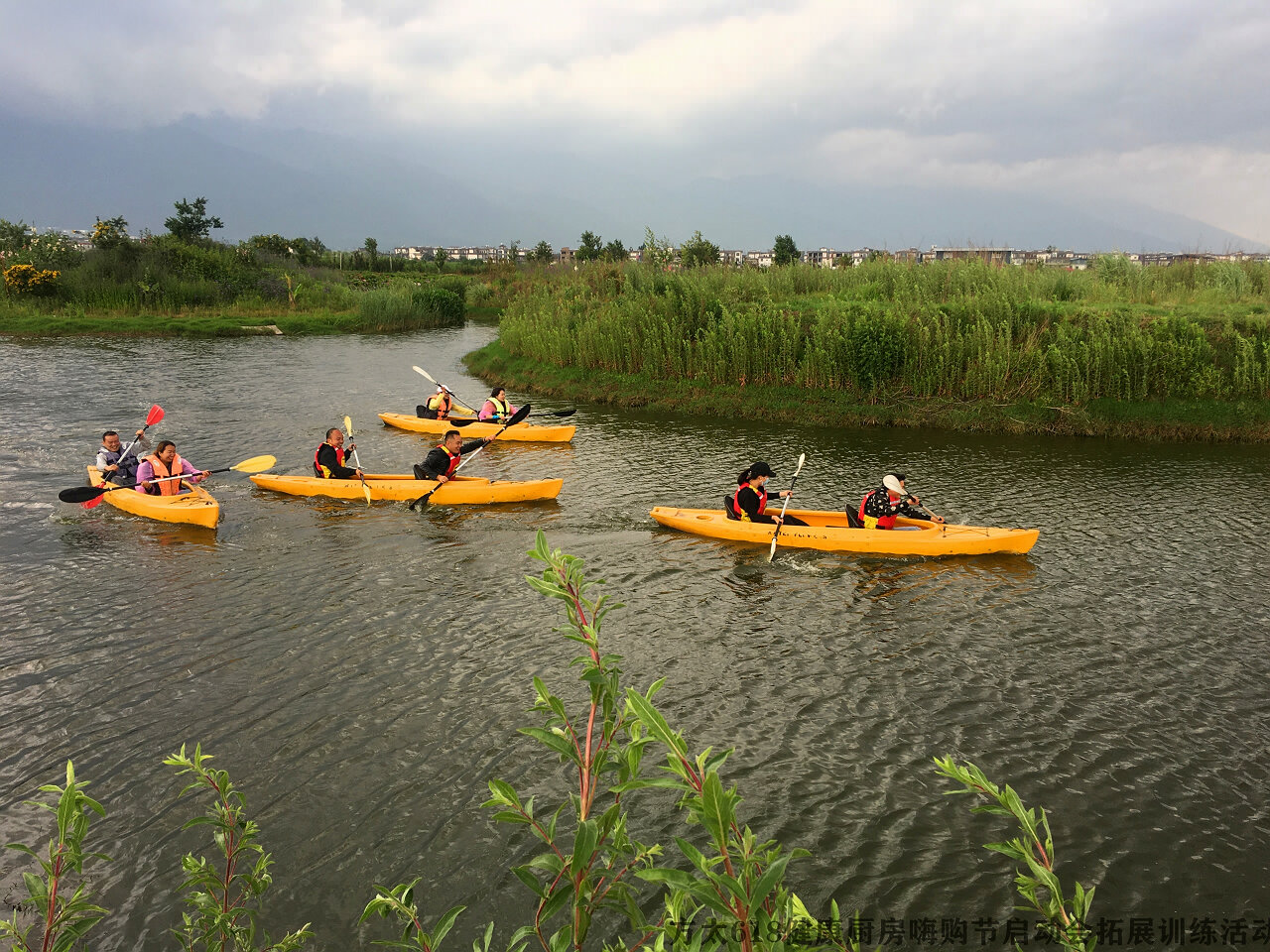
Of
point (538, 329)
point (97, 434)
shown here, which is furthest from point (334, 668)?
Result: point (538, 329)

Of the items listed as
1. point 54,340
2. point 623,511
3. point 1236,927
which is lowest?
point 1236,927

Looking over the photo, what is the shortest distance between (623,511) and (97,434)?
12422 millimetres

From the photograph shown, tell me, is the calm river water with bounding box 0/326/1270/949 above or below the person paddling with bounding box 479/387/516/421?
below

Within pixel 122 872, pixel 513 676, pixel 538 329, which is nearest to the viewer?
Result: pixel 122 872

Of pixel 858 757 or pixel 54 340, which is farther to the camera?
pixel 54 340

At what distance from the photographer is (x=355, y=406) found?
21.8 metres

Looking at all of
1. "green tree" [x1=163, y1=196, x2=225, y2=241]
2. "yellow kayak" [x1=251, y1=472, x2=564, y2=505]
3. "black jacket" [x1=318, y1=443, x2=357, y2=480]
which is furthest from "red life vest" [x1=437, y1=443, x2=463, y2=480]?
"green tree" [x1=163, y1=196, x2=225, y2=241]

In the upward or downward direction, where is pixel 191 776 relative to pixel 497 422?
downward

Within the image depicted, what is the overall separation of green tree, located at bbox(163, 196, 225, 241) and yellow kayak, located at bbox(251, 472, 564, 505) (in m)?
39.3

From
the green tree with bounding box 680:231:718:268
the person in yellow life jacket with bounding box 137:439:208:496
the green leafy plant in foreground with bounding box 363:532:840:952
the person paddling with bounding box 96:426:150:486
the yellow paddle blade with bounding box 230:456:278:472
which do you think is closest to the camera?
the green leafy plant in foreground with bounding box 363:532:840:952

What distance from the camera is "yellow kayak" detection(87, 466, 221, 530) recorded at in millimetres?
12391

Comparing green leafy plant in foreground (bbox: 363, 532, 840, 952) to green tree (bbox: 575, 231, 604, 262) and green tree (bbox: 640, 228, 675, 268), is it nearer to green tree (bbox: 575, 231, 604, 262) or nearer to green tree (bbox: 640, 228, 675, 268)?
green tree (bbox: 640, 228, 675, 268)

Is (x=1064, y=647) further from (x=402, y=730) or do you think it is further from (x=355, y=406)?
(x=355, y=406)

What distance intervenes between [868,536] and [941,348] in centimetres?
942
